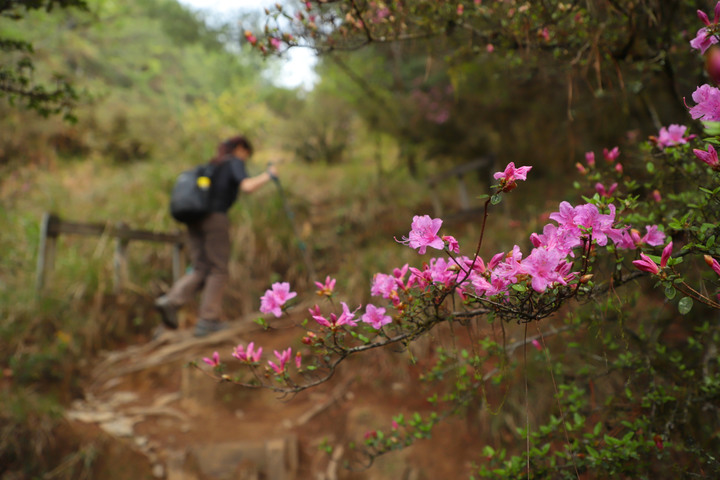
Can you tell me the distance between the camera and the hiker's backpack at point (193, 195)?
145 inches

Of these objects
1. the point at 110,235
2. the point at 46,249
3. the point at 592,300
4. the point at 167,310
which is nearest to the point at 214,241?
the point at 167,310

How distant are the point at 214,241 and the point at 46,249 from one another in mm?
1669

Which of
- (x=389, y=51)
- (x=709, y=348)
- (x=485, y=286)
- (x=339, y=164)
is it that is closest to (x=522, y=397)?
(x=709, y=348)

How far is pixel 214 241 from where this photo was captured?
3.88 m

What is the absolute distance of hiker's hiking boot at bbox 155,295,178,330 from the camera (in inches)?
153

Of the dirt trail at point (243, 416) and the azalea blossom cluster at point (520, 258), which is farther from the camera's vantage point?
the dirt trail at point (243, 416)

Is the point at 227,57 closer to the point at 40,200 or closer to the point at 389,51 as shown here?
the point at 389,51

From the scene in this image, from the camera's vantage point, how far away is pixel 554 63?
2189mm

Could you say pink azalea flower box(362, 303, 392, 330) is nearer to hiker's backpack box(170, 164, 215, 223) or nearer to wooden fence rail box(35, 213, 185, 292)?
hiker's backpack box(170, 164, 215, 223)

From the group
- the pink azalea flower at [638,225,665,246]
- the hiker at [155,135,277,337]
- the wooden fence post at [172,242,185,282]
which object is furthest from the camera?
the wooden fence post at [172,242,185,282]

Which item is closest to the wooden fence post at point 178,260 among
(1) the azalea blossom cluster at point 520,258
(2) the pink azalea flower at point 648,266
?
(1) the azalea blossom cluster at point 520,258

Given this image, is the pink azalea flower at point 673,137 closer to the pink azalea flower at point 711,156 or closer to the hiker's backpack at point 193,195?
the pink azalea flower at point 711,156

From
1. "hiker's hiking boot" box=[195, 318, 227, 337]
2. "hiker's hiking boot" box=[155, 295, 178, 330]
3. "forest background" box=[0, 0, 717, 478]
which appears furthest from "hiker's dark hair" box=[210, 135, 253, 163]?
"hiker's hiking boot" box=[195, 318, 227, 337]

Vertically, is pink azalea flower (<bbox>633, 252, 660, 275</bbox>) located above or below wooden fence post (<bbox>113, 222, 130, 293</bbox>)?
above
